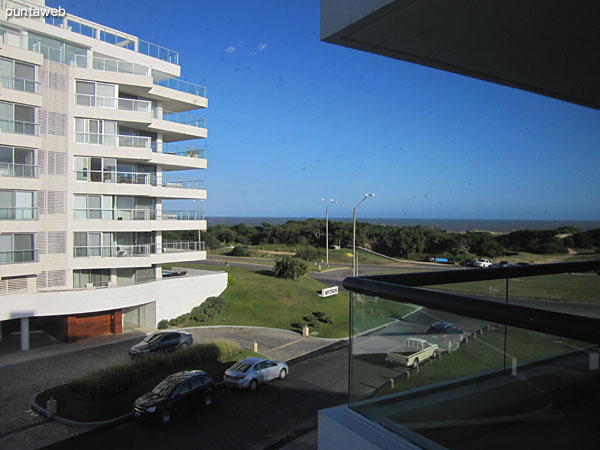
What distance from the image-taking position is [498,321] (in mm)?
2004

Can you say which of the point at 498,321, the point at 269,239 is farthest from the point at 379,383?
the point at 269,239

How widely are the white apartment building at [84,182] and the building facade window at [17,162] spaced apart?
52mm

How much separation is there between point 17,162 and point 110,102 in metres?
6.02

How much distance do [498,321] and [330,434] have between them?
1.42 metres

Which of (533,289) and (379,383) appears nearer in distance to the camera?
(379,383)

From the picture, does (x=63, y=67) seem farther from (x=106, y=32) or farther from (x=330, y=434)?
(x=330, y=434)

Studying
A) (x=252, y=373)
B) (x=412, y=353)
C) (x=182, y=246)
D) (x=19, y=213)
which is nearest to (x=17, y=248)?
(x=19, y=213)

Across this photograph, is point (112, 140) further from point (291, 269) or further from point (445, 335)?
point (445, 335)

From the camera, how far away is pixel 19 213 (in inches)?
916

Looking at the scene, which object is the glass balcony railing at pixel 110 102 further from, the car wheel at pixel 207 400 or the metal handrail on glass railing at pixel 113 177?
the car wheel at pixel 207 400

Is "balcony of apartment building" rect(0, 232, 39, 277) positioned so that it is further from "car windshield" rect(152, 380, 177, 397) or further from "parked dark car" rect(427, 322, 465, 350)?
"parked dark car" rect(427, 322, 465, 350)

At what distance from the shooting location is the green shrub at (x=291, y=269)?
121 feet

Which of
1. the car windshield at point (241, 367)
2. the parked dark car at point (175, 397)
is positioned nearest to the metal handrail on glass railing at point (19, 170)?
the parked dark car at point (175, 397)

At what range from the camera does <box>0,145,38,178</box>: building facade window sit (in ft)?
74.4
